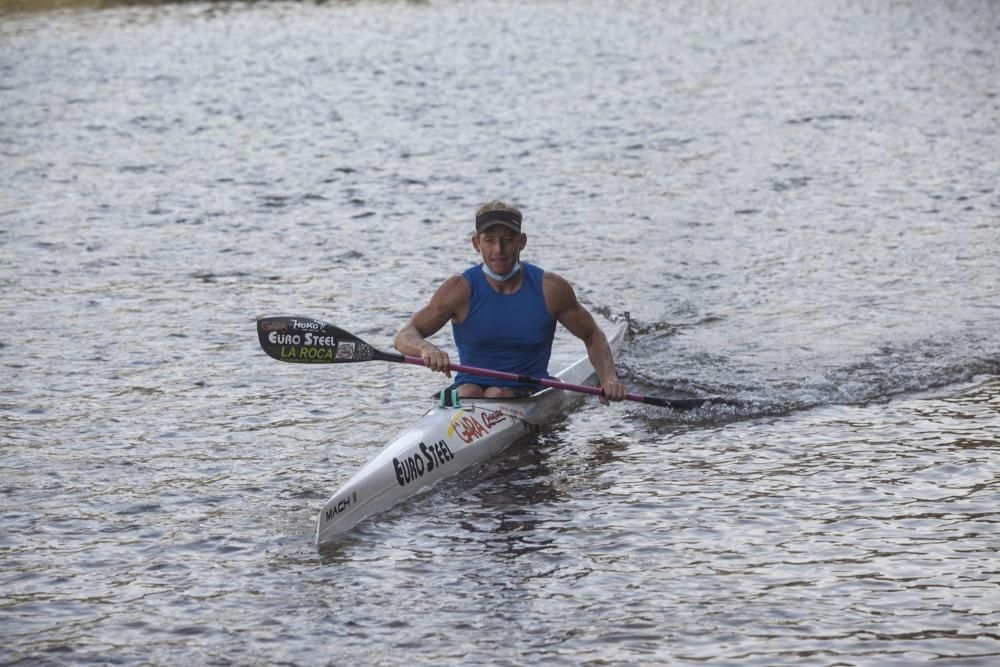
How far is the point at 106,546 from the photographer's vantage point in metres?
8.85

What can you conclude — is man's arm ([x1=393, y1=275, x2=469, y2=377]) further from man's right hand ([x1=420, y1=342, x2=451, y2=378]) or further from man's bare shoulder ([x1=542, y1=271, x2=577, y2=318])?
man's bare shoulder ([x1=542, y1=271, x2=577, y2=318])

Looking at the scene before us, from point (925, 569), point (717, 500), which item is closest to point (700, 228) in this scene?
point (717, 500)

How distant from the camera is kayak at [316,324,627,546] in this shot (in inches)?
352

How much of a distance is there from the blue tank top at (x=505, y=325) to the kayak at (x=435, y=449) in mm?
335

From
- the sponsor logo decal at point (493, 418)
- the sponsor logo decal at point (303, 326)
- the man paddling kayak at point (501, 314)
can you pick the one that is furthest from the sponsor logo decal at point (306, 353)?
the sponsor logo decal at point (493, 418)

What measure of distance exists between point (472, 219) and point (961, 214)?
263 inches

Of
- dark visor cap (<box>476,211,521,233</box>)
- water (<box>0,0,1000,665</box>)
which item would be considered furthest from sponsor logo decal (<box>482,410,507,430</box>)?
dark visor cap (<box>476,211,521,233</box>)

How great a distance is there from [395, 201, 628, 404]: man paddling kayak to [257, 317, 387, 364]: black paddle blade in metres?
0.51

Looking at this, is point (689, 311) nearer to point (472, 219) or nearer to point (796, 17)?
point (472, 219)

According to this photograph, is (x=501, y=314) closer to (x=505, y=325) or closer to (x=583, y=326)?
(x=505, y=325)

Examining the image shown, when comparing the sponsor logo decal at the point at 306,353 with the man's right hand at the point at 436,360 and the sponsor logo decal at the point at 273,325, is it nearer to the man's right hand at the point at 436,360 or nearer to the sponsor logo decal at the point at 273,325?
the sponsor logo decal at the point at 273,325

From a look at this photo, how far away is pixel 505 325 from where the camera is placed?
410 inches

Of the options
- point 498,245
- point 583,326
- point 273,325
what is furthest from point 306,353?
point 583,326

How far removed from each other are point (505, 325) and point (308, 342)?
1546mm
